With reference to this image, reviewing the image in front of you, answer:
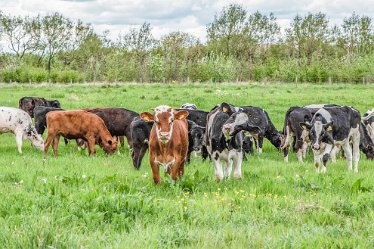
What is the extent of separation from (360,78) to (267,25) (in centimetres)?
2498

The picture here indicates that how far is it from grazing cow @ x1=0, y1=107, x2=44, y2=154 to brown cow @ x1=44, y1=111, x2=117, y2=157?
4.29ft

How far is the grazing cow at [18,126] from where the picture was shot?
14.6m

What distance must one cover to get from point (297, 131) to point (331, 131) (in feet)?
9.11

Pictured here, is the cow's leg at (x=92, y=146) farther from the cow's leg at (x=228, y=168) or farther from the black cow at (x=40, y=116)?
the cow's leg at (x=228, y=168)

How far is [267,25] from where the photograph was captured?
257ft

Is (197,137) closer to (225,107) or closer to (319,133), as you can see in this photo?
(225,107)

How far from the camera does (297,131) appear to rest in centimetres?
1398

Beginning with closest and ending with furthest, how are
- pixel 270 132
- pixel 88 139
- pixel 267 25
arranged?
pixel 88 139 → pixel 270 132 → pixel 267 25

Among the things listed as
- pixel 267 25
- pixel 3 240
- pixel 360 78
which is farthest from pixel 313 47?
pixel 3 240

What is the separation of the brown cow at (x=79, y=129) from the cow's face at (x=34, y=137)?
49.4 inches

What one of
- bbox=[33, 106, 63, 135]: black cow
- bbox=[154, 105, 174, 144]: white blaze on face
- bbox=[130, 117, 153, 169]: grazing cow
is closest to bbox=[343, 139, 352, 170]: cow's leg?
bbox=[130, 117, 153, 169]: grazing cow

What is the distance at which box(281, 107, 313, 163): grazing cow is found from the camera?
44.8 ft

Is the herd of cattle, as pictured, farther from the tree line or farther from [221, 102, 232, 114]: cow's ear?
the tree line

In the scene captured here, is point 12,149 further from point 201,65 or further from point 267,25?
point 267,25
